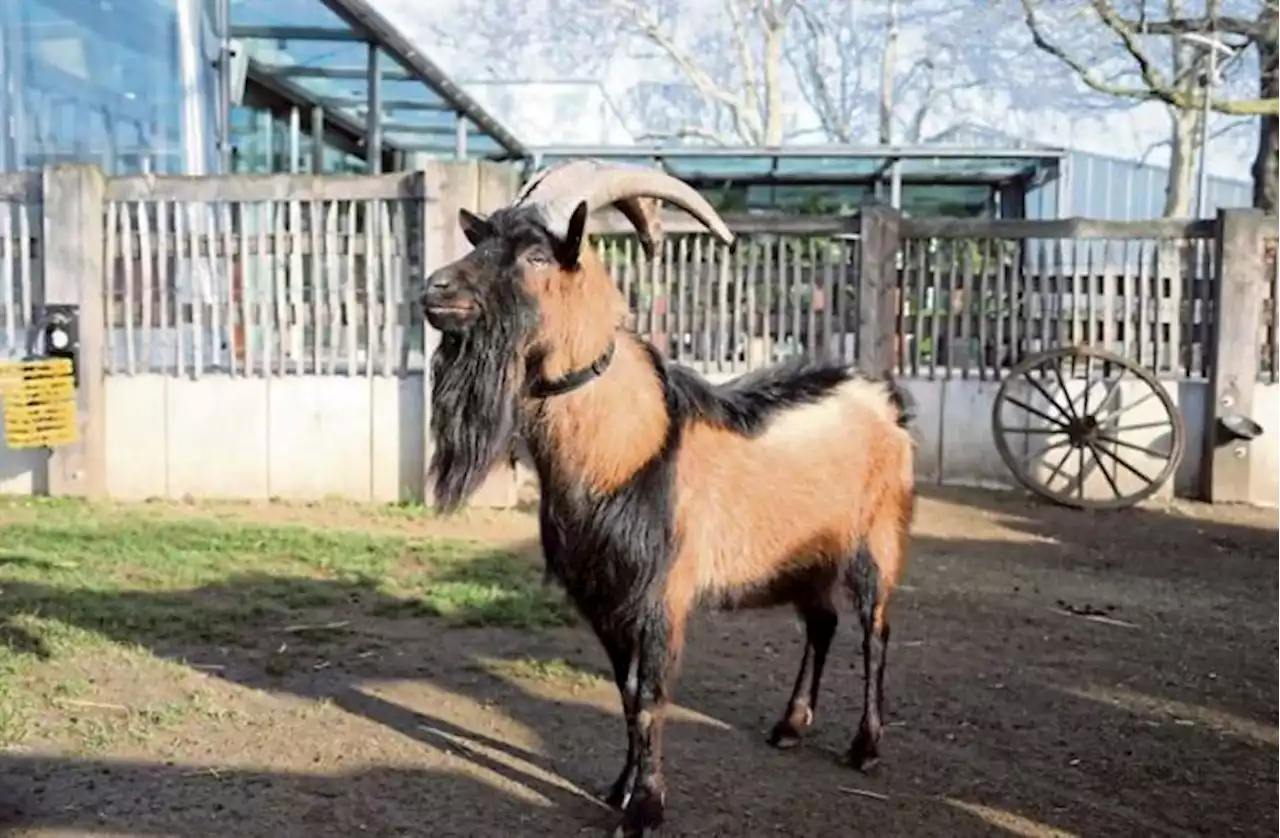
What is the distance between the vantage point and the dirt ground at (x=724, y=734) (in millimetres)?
4078

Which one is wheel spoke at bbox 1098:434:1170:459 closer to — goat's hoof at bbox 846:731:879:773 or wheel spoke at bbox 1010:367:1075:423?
wheel spoke at bbox 1010:367:1075:423

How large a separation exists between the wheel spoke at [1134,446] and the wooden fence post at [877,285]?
Answer: 1.58 meters

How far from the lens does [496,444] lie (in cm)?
390

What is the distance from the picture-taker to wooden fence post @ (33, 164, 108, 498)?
29.5 feet

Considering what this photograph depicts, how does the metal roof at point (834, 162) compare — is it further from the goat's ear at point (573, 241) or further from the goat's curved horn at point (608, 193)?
the goat's ear at point (573, 241)

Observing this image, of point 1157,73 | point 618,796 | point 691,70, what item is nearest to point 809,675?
point 618,796

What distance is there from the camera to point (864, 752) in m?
4.59

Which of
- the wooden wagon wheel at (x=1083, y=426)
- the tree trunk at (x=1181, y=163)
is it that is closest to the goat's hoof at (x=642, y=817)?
the wooden wagon wheel at (x=1083, y=426)

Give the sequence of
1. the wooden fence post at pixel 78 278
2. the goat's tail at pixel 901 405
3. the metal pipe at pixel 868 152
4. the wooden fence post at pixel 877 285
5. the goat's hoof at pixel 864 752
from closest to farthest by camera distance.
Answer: the goat's hoof at pixel 864 752
the goat's tail at pixel 901 405
the wooden fence post at pixel 78 278
the wooden fence post at pixel 877 285
the metal pipe at pixel 868 152

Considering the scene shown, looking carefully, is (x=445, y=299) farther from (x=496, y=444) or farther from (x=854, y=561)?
(x=854, y=561)

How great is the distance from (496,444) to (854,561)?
1412 mm

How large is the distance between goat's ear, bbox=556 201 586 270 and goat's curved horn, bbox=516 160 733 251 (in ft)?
0.21

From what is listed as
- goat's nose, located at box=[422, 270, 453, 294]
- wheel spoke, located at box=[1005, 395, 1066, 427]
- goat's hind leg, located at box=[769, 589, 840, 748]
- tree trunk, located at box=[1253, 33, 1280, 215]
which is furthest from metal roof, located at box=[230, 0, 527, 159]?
goat's nose, located at box=[422, 270, 453, 294]

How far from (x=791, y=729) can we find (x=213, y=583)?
3.30 metres
